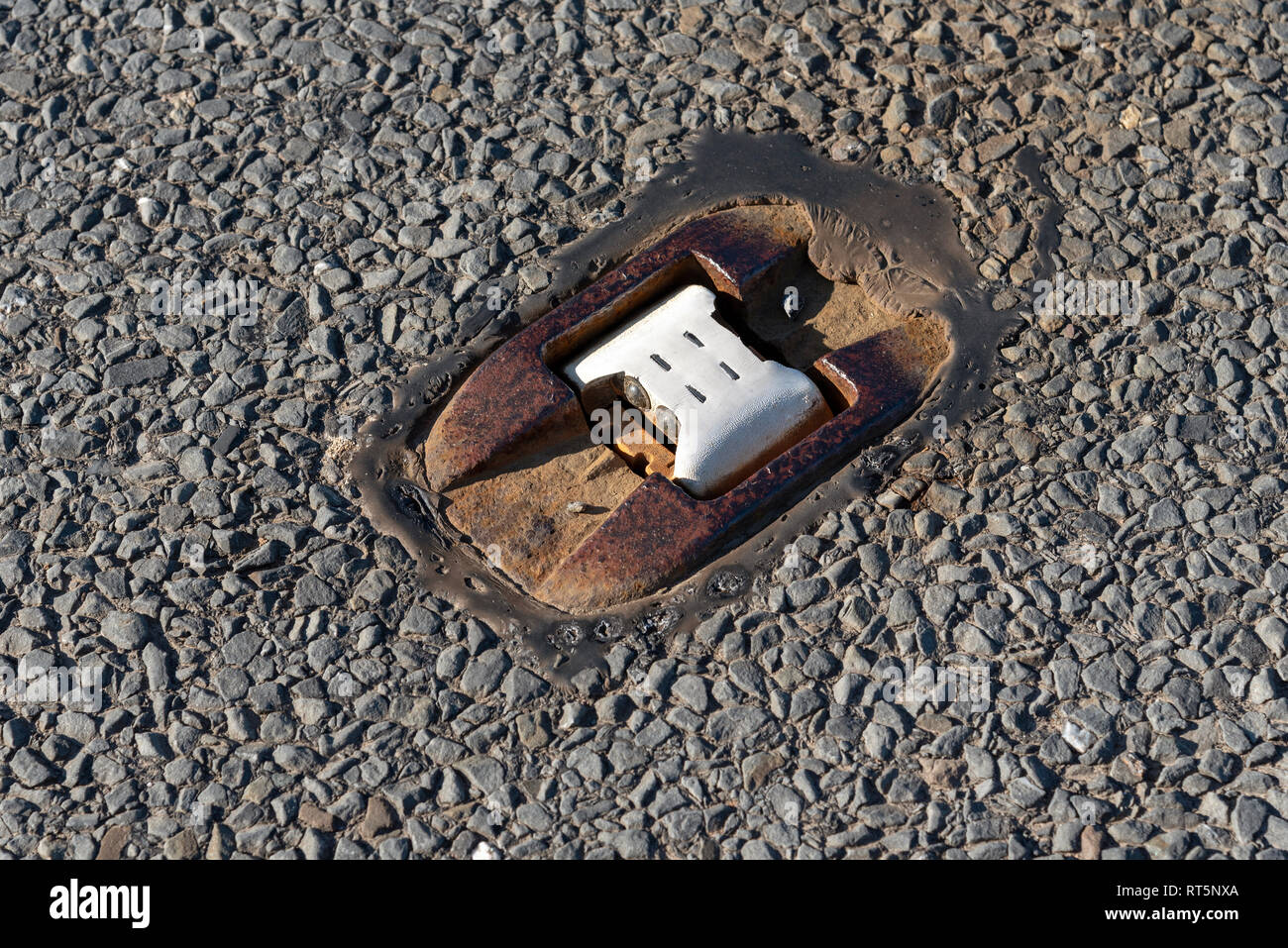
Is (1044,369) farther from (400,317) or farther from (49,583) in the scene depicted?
(49,583)

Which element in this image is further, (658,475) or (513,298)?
(513,298)

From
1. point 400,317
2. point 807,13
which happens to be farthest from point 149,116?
point 807,13

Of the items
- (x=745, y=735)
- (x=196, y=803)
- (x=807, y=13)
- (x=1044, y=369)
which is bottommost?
(x=196, y=803)

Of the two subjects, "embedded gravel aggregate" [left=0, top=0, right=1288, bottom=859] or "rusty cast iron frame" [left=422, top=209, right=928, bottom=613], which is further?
"rusty cast iron frame" [left=422, top=209, right=928, bottom=613]

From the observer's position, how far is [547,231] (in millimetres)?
3871

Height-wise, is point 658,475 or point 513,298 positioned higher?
point 513,298

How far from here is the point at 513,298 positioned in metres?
3.76

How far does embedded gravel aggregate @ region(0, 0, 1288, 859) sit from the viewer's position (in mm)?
2938

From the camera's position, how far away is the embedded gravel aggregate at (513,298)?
2938mm

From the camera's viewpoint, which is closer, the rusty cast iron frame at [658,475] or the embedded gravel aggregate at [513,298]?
the embedded gravel aggregate at [513,298]

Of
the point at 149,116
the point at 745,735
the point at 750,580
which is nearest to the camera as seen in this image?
the point at 745,735
